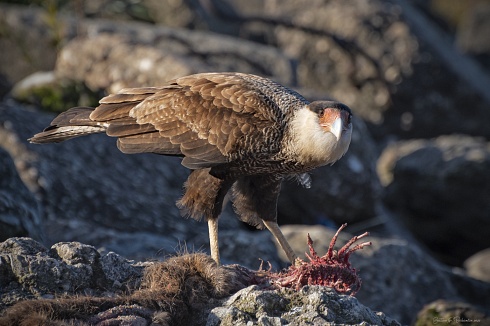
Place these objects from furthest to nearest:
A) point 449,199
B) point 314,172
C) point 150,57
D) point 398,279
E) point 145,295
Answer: point 449,199 < point 150,57 < point 314,172 < point 398,279 < point 145,295

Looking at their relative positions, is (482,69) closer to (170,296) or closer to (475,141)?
(475,141)

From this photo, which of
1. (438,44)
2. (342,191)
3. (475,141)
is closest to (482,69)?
(438,44)

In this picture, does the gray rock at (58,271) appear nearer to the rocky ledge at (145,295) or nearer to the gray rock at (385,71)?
the rocky ledge at (145,295)

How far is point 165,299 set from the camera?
516cm

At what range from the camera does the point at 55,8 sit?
46.5 ft

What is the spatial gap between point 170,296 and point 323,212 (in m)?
6.37

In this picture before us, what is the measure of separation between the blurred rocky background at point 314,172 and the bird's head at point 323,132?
1729 millimetres

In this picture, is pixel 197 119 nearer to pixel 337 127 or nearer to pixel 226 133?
pixel 226 133

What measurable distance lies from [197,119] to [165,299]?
6.51ft

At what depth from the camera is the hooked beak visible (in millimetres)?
6066

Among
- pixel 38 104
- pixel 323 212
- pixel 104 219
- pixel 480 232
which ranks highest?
pixel 38 104

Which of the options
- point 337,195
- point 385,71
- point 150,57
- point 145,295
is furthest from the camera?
point 385,71

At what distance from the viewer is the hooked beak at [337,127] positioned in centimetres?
607

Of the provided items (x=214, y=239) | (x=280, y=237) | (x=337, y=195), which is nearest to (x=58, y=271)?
(x=214, y=239)
